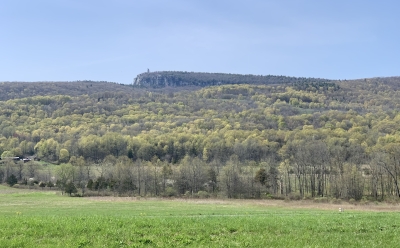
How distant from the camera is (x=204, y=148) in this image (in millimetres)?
114688

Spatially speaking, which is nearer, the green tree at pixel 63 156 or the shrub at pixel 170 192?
the shrub at pixel 170 192

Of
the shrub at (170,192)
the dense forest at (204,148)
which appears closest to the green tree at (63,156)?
the dense forest at (204,148)

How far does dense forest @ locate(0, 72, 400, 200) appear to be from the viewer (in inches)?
2719

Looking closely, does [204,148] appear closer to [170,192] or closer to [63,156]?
[63,156]

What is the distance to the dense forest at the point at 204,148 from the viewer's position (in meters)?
69.1

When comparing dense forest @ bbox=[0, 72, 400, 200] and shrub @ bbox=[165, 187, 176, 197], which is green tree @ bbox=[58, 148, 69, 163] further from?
shrub @ bbox=[165, 187, 176, 197]

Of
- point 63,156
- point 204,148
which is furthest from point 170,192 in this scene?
point 63,156

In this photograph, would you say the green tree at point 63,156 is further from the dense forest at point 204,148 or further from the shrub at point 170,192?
the shrub at point 170,192

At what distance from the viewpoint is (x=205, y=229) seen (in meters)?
13.6

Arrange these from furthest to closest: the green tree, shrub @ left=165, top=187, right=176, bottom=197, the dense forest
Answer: the green tree
the dense forest
shrub @ left=165, top=187, right=176, bottom=197

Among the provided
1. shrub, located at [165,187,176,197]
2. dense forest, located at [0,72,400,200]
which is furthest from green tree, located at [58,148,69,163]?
shrub, located at [165,187,176,197]

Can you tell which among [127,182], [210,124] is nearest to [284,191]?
[127,182]

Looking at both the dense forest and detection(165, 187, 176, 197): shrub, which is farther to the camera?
the dense forest

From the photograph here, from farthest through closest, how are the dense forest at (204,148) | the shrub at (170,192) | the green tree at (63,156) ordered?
the green tree at (63,156), the dense forest at (204,148), the shrub at (170,192)
